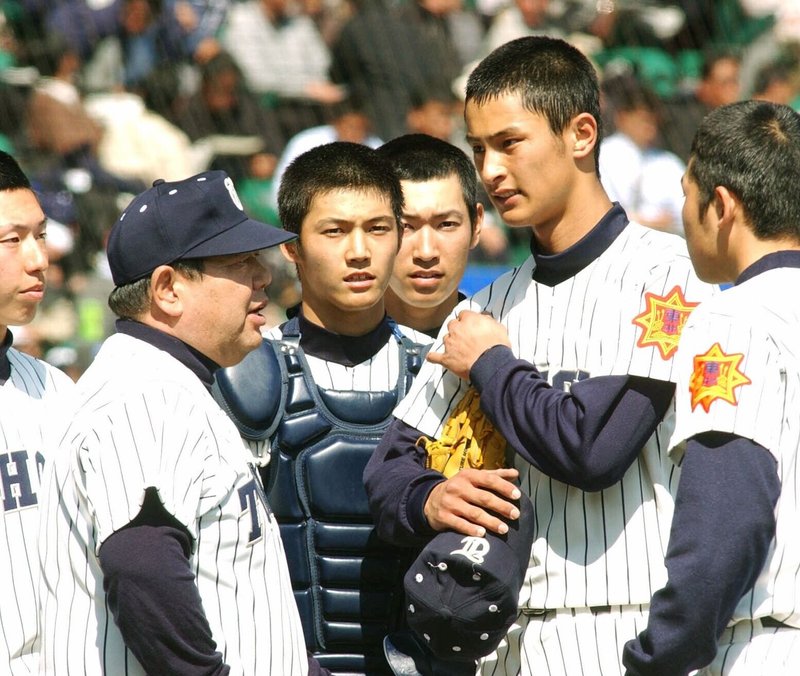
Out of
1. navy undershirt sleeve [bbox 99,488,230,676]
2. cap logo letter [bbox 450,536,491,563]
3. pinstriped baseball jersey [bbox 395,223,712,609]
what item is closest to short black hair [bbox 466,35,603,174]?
pinstriped baseball jersey [bbox 395,223,712,609]

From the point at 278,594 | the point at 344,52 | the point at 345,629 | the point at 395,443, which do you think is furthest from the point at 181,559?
the point at 344,52

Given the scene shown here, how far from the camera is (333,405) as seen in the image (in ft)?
9.98

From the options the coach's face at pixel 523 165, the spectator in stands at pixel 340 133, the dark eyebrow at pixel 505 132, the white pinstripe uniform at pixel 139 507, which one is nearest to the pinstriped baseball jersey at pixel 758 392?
the coach's face at pixel 523 165

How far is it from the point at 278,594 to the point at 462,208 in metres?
1.64

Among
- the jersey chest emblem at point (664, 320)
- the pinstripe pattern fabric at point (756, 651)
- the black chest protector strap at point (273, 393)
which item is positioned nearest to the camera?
the pinstripe pattern fabric at point (756, 651)

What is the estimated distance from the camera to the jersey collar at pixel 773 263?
2260 millimetres

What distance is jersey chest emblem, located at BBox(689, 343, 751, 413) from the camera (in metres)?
2.08

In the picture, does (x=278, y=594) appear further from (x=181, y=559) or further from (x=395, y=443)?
(x=395, y=443)

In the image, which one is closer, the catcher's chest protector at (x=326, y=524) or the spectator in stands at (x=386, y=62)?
the catcher's chest protector at (x=326, y=524)

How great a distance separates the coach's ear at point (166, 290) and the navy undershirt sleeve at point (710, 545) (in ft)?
3.37

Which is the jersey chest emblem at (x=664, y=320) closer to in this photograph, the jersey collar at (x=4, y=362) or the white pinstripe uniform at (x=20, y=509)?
the white pinstripe uniform at (x=20, y=509)

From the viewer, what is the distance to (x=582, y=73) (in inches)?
109

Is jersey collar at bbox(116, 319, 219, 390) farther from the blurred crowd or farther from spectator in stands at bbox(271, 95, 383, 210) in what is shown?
spectator in stands at bbox(271, 95, 383, 210)

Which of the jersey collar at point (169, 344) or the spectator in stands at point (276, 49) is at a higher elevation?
the spectator in stands at point (276, 49)
